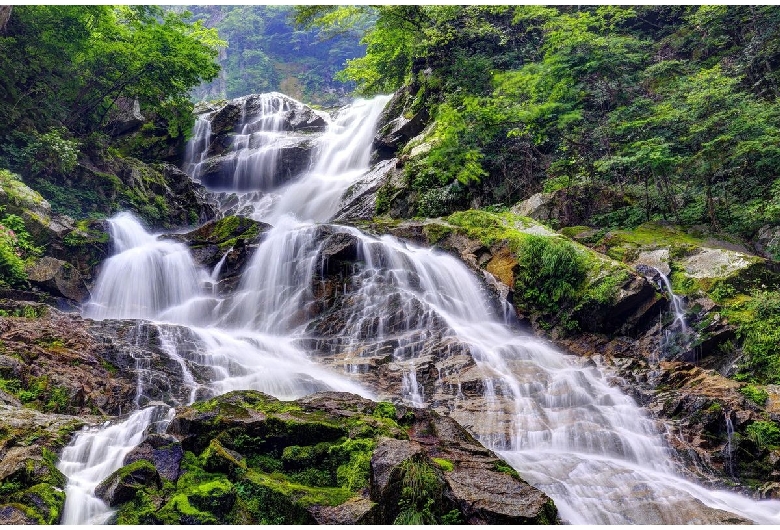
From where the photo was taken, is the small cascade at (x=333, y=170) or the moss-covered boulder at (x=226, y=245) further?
the small cascade at (x=333, y=170)

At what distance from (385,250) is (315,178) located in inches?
438

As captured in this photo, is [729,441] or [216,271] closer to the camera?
[729,441]

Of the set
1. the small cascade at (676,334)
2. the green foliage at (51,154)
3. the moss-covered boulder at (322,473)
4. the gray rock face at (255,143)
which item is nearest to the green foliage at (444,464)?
the moss-covered boulder at (322,473)

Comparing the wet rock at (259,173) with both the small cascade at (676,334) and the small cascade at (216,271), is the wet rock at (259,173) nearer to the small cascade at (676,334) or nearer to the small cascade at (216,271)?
the small cascade at (216,271)

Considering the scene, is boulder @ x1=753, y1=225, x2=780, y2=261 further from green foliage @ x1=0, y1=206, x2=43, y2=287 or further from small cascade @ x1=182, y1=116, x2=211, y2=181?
small cascade @ x1=182, y1=116, x2=211, y2=181

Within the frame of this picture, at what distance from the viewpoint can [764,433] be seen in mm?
8469

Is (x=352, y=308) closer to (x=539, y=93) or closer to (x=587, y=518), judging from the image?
(x=587, y=518)

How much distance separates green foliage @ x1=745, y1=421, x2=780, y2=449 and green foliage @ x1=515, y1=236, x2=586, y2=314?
5031 mm

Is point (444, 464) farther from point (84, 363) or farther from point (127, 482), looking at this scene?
point (84, 363)

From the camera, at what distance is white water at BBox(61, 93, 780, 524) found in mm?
7168

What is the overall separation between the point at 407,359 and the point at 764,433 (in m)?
6.51

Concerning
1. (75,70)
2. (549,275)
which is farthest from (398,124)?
(549,275)

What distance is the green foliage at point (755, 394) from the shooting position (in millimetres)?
9172

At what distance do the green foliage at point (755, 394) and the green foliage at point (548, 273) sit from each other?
4.29 metres
